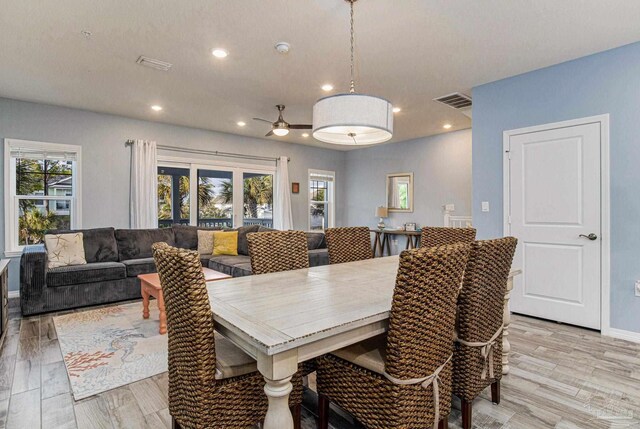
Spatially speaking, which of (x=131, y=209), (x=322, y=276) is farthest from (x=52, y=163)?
(x=322, y=276)

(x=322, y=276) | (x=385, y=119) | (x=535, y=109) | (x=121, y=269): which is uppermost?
(x=535, y=109)

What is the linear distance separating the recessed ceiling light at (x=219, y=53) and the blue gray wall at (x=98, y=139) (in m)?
2.97

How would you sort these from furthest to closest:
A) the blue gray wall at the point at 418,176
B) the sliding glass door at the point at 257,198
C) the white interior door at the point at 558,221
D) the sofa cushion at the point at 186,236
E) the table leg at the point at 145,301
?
the sliding glass door at the point at 257,198
the blue gray wall at the point at 418,176
the sofa cushion at the point at 186,236
the table leg at the point at 145,301
the white interior door at the point at 558,221

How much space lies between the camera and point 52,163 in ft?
16.0

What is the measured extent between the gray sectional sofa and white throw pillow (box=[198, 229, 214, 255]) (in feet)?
0.43

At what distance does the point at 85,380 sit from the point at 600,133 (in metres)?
4.65

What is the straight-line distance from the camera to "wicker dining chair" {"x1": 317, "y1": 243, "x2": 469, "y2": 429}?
4.38 feet

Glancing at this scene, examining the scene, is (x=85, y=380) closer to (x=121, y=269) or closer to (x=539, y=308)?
(x=121, y=269)

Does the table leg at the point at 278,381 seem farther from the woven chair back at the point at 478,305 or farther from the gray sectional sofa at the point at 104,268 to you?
the gray sectional sofa at the point at 104,268

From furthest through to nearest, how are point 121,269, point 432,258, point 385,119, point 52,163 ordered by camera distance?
point 52,163
point 121,269
point 385,119
point 432,258

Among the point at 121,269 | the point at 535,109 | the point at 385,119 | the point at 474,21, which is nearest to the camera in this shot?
the point at 385,119

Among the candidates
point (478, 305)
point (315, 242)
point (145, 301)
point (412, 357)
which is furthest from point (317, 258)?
point (412, 357)

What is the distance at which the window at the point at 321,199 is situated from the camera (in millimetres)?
7805

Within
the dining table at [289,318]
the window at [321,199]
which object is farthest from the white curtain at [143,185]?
the dining table at [289,318]
